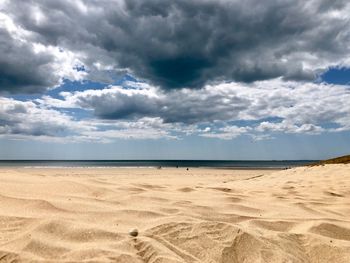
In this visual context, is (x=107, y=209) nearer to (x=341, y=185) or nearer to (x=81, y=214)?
(x=81, y=214)

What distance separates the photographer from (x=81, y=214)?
3.14 meters

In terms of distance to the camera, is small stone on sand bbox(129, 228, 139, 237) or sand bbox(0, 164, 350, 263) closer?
sand bbox(0, 164, 350, 263)

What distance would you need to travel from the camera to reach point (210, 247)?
8.46 ft

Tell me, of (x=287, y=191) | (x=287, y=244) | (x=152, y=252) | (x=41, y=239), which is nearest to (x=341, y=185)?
(x=287, y=191)

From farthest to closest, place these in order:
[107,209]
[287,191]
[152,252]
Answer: [287,191]
[107,209]
[152,252]

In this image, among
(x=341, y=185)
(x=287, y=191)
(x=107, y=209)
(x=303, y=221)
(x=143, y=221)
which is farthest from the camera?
(x=341, y=185)

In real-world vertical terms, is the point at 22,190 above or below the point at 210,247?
above

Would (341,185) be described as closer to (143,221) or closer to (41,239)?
(143,221)

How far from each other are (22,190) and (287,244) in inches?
118

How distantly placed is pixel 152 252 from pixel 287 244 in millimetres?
1203

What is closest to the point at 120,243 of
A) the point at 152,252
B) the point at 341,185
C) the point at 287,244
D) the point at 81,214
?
the point at 152,252

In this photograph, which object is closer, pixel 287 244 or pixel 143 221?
pixel 287 244

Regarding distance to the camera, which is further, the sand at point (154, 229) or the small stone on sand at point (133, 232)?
the small stone on sand at point (133, 232)

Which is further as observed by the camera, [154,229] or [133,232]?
[154,229]
